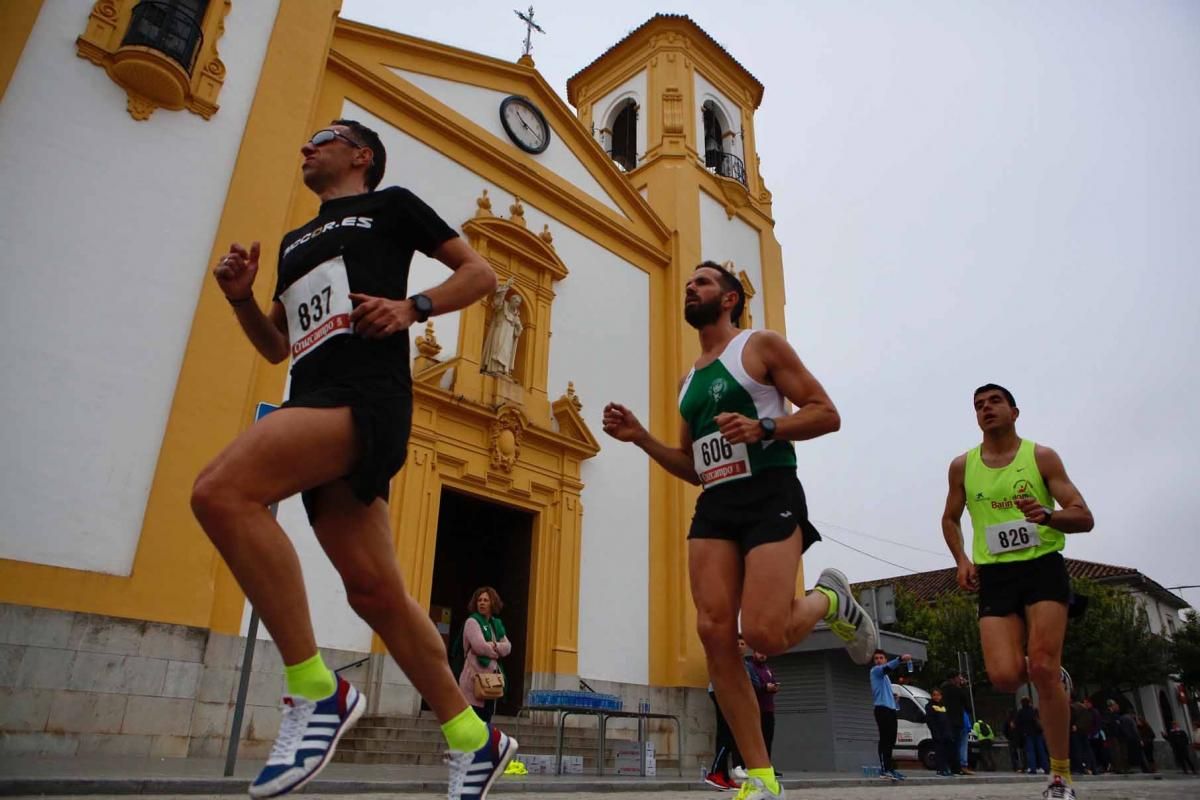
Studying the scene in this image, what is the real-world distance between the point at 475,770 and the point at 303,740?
1.74ft

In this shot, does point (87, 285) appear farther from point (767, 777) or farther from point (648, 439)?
point (767, 777)

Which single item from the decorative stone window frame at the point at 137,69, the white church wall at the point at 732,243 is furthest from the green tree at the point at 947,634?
the decorative stone window frame at the point at 137,69

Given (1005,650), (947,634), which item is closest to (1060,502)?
(1005,650)

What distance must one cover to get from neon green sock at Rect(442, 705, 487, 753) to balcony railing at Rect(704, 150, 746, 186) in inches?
710

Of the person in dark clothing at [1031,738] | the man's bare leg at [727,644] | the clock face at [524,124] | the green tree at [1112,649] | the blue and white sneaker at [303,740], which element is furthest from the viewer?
the green tree at [1112,649]

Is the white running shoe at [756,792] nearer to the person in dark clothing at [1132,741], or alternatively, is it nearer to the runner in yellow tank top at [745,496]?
the runner in yellow tank top at [745,496]

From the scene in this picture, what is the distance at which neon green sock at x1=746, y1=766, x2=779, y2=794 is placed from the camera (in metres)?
2.86

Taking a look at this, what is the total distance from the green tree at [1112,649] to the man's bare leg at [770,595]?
98.5ft

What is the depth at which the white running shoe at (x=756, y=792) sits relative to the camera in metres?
2.80

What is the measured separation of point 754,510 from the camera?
125 inches

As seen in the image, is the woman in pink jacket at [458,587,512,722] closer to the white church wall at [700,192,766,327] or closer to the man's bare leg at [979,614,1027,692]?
the man's bare leg at [979,614,1027,692]

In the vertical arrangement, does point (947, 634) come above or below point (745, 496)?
above

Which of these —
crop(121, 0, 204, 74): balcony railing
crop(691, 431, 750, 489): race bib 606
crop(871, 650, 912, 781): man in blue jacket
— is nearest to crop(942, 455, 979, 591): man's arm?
crop(691, 431, 750, 489): race bib 606

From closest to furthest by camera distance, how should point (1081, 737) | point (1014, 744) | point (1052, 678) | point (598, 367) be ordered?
point (1052, 678) < point (598, 367) < point (1081, 737) < point (1014, 744)
